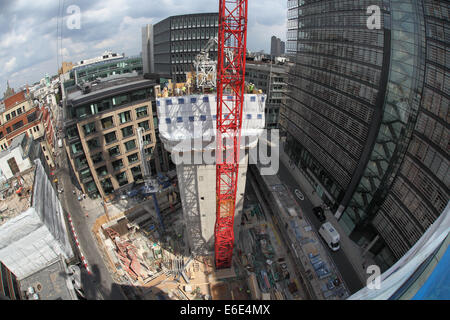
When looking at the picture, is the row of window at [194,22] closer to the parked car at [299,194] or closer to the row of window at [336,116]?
the row of window at [336,116]

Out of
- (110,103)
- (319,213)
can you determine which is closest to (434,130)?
(319,213)

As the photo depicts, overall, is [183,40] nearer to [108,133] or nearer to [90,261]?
[108,133]

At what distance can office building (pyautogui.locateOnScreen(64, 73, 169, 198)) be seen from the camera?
3928 centimetres

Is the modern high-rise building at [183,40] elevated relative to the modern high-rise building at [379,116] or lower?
elevated

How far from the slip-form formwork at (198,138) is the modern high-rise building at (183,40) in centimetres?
3776

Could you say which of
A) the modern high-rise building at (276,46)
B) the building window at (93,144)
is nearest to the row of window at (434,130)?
the building window at (93,144)

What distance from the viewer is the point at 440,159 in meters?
23.0

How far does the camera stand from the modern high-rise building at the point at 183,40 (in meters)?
60.4

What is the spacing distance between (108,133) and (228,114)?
28.0 meters

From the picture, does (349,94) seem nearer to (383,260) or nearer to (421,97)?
(421,97)

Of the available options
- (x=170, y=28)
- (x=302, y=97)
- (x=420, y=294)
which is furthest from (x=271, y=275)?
(x=170, y=28)

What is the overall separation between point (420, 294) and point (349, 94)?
29.1m

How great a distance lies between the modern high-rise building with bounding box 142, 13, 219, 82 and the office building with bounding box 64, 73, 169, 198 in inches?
843

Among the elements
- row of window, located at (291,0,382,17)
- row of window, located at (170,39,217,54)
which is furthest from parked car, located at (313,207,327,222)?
row of window, located at (170,39,217,54)
